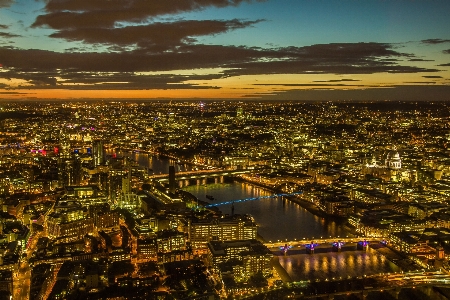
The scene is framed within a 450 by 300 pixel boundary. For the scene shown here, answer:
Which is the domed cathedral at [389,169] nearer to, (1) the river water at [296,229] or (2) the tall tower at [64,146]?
(1) the river water at [296,229]

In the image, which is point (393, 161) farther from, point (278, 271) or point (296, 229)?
point (278, 271)

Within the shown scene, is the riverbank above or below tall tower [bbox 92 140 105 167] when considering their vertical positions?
below

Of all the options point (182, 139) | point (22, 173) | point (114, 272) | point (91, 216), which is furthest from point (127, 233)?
point (182, 139)

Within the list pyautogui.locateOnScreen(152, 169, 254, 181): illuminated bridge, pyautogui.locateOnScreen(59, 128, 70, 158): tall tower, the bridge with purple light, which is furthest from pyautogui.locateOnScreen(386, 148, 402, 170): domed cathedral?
pyautogui.locateOnScreen(59, 128, 70, 158): tall tower

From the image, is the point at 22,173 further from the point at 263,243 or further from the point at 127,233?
the point at 263,243

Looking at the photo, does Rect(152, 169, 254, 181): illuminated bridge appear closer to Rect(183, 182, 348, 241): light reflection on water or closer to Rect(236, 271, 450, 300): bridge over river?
Rect(183, 182, 348, 241): light reflection on water

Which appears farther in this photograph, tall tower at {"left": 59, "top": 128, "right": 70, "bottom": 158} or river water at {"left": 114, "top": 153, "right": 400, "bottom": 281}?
tall tower at {"left": 59, "top": 128, "right": 70, "bottom": 158}

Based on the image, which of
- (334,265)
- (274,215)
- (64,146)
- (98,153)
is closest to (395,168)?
(274,215)

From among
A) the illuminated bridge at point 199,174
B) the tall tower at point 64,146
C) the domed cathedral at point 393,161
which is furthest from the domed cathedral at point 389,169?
the tall tower at point 64,146
